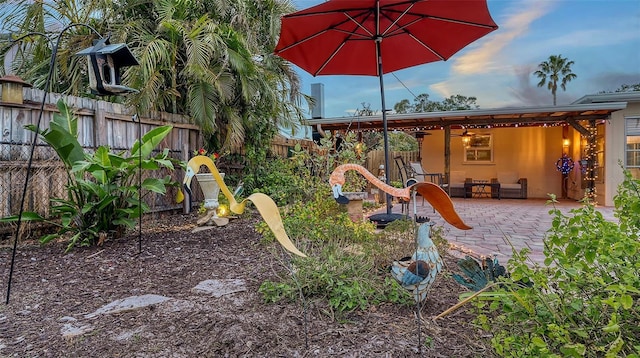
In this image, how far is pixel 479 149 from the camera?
11.5m

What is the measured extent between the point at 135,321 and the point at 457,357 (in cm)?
175

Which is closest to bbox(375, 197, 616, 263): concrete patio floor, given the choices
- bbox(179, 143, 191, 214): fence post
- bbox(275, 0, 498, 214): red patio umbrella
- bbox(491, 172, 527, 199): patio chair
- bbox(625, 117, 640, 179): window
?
bbox(275, 0, 498, 214): red patio umbrella

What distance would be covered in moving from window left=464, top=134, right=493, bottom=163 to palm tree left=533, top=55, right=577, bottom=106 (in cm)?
1429

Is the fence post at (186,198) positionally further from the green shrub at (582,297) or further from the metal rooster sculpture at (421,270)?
the green shrub at (582,297)

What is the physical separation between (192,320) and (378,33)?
349 cm

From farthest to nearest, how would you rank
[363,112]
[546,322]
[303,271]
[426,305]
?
[363,112] < [303,271] < [426,305] < [546,322]

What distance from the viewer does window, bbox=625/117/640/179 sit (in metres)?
8.09

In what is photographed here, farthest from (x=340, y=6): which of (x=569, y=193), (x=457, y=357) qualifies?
(x=569, y=193)

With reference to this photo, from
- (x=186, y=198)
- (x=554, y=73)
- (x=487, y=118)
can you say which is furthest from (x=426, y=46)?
(x=554, y=73)

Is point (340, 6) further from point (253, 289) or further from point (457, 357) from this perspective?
point (457, 357)

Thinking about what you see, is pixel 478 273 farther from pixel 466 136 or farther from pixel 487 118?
pixel 466 136

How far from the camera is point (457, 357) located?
1587 millimetres

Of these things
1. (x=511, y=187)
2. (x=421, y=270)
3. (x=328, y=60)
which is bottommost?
(x=511, y=187)

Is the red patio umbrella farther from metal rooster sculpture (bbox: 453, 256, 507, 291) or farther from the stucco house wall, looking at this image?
the stucco house wall
